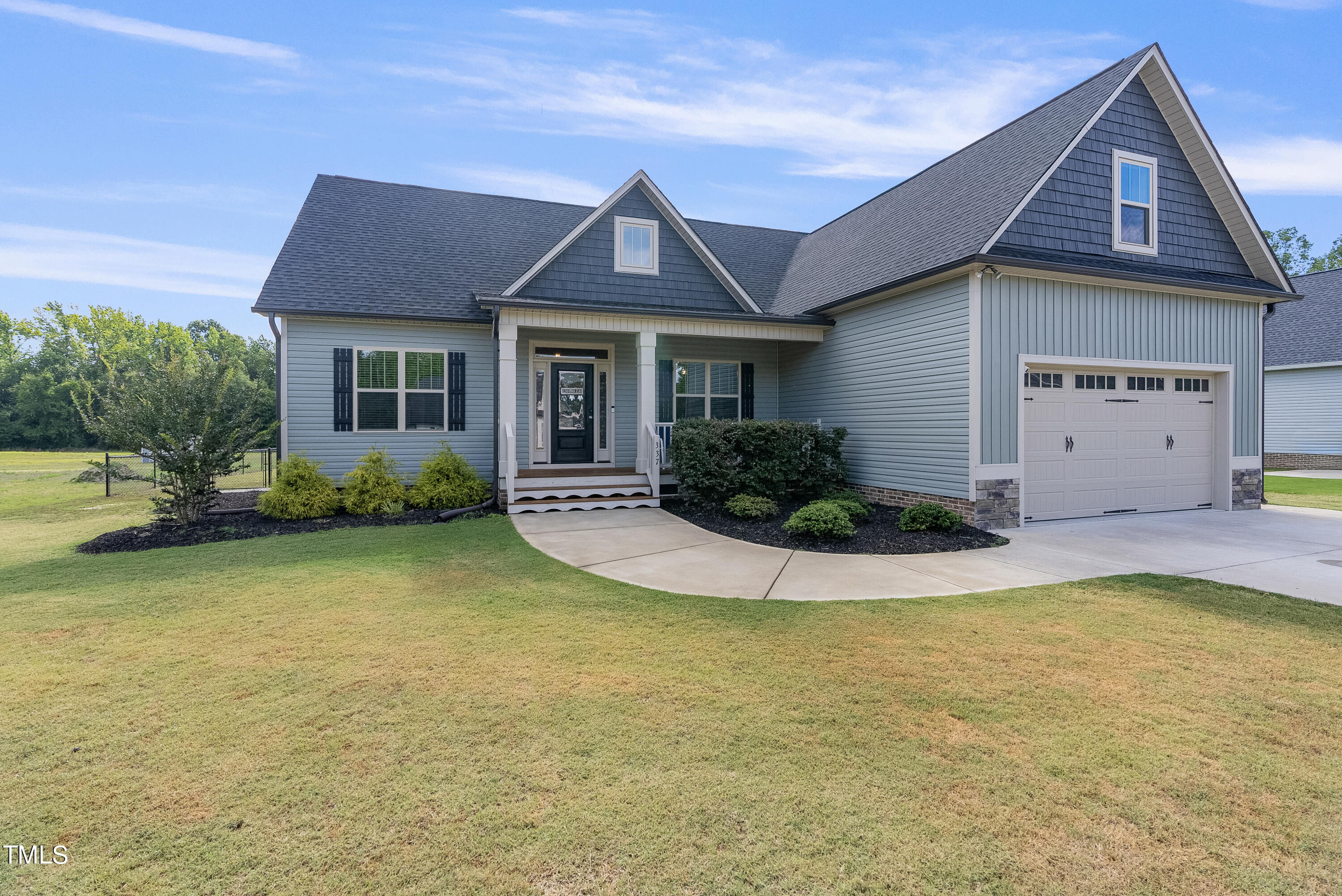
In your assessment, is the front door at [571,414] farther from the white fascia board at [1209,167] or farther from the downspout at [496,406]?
the white fascia board at [1209,167]

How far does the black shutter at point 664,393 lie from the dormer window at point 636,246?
6.09 ft

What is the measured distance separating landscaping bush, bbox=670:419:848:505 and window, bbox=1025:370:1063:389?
3.23 metres

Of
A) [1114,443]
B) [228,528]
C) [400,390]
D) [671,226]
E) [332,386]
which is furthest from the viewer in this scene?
[671,226]

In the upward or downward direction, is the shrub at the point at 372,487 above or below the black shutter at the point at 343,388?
below

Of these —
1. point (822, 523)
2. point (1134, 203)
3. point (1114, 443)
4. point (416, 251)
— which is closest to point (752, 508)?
point (822, 523)

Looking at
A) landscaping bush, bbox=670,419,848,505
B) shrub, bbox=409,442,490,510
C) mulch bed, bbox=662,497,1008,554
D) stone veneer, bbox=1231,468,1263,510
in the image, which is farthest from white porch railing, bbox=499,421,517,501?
stone veneer, bbox=1231,468,1263,510

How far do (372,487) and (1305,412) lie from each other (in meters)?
26.8

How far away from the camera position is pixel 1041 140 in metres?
10.0

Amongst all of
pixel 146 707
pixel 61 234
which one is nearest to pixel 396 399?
pixel 146 707

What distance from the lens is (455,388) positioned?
11.8 meters

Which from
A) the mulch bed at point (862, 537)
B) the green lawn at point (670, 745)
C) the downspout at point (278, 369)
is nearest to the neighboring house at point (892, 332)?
the downspout at point (278, 369)

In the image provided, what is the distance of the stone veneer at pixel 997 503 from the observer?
867 cm

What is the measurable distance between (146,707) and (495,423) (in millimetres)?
8852

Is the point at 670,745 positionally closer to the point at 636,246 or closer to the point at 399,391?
the point at 399,391
